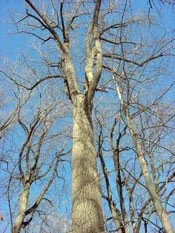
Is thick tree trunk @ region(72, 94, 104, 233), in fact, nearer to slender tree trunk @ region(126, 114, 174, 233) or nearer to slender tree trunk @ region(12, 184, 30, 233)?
slender tree trunk @ region(126, 114, 174, 233)

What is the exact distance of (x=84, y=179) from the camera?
4496 mm

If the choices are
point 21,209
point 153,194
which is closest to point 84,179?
point 153,194

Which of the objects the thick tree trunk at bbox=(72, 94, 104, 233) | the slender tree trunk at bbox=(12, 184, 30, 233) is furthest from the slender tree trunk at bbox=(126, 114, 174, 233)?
the slender tree trunk at bbox=(12, 184, 30, 233)

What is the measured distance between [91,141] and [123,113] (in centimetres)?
63

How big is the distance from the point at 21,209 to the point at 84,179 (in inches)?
147

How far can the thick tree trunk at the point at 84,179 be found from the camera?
4070 mm

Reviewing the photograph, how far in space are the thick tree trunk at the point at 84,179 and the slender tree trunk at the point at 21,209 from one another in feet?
10.3

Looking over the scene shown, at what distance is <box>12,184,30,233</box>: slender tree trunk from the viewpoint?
7324 millimetres

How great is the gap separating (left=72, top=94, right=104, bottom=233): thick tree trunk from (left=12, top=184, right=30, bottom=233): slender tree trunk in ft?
10.3

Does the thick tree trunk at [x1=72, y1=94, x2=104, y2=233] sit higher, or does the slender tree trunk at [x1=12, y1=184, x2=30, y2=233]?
the slender tree trunk at [x1=12, y1=184, x2=30, y2=233]

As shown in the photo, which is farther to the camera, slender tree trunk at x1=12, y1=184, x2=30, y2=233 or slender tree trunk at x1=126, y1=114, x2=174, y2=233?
slender tree trunk at x1=12, y1=184, x2=30, y2=233

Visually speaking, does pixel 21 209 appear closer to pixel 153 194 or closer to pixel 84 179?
pixel 84 179

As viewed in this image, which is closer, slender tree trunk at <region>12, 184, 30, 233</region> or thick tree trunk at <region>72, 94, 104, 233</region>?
thick tree trunk at <region>72, 94, 104, 233</region>

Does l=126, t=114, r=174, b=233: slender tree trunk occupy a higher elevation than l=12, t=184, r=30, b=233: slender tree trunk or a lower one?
lower
